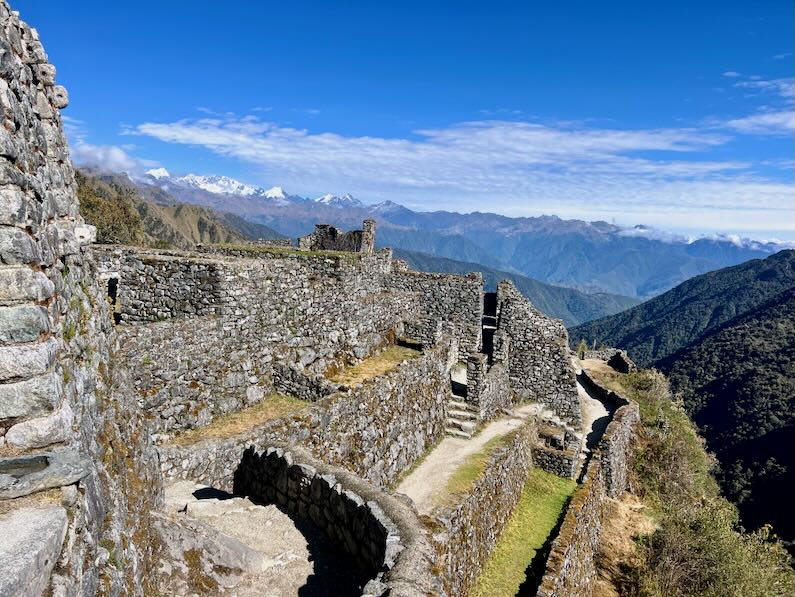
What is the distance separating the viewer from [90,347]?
5.36 m

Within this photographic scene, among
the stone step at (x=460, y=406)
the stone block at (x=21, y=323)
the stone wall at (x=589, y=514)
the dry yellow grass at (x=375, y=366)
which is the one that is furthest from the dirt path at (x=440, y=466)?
the stone block at (x=21, y=323)

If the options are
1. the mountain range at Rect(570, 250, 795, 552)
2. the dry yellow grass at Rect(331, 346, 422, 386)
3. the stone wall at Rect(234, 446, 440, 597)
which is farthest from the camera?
the mountain range at Rect(570, 250, 795, 552)

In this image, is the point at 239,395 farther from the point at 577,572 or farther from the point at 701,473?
the point at 701,473

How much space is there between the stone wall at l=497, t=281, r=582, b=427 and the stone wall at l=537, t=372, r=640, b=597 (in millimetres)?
2232

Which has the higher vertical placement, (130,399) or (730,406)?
(130,399)

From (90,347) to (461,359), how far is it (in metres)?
19.1

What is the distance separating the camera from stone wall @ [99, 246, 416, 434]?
1088 cm

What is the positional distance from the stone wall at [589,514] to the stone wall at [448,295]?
6.83 metres

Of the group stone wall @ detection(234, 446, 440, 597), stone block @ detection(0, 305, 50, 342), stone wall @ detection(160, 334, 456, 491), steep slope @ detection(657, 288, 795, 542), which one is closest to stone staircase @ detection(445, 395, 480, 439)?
stone wall @ detection(160, 334, 456, 491)

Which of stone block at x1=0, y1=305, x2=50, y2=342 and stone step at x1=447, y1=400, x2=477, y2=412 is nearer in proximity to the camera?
stone block at x1=0, y1=305, x2=50, y2=342

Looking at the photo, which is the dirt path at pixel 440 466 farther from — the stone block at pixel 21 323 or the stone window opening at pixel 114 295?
the stone block at pixel 21 323

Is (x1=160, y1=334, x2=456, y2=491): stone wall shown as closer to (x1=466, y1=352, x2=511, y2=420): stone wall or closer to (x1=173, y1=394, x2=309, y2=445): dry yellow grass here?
(x1=173, y1=394, x2=309, y2=445): dry yellow grass

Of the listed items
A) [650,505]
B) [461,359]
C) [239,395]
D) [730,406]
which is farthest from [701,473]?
[730,406]

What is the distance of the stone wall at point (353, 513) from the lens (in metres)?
5.43
